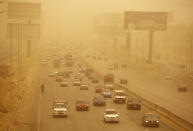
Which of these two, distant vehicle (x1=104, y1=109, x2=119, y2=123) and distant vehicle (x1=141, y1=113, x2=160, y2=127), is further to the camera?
distant vehicle (x1=104, y1=109, x2=119, y2=123)

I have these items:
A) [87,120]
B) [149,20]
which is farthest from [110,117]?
[149,20]

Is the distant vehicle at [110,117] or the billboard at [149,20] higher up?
the billboard at [149,20]

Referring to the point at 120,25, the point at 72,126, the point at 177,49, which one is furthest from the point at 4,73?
the point at 177,49

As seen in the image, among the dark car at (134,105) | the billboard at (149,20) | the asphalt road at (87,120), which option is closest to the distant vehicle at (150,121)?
the asphalt road at (87,120)

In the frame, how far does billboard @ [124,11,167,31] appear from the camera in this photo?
67.4 meters

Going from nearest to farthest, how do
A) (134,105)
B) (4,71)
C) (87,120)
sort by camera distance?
(87,120) → (134,105) → (4,71)

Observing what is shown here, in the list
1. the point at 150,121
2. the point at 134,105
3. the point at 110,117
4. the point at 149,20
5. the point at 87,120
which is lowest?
the point at 87,120

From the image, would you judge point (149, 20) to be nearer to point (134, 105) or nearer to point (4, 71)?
point (4, 71)

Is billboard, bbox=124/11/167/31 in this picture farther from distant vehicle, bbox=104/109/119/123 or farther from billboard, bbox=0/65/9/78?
distant vehicle, bbox=104/109/119/123

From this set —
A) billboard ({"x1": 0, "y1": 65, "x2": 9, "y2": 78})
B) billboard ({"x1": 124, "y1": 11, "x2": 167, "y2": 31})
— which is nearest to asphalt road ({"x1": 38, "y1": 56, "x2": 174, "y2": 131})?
billboard ({"x1": 0, "y1": 65, "x2": 9, "y2": 78})

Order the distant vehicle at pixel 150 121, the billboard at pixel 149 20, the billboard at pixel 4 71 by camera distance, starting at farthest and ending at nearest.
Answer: the billboard at pixel 149 20 < the billboard at pixel 4 71 < the distant vehicle at pixel 150 121

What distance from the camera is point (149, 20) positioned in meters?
67.6

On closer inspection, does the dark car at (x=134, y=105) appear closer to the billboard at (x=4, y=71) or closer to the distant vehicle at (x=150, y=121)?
the distant vehicle at (x=150, y=121)

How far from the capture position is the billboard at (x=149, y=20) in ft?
221
